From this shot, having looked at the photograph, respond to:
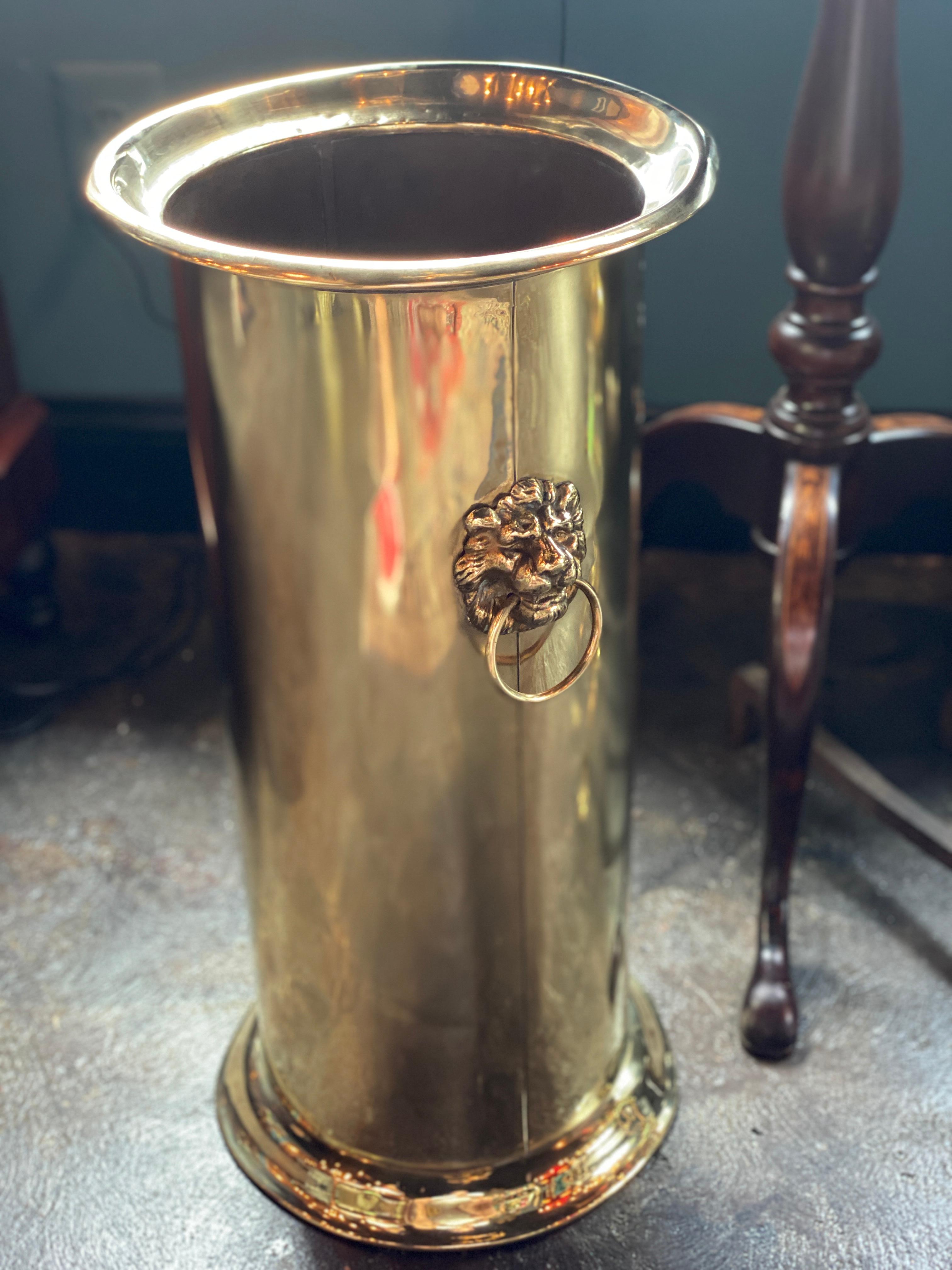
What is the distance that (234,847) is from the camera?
1298 mm

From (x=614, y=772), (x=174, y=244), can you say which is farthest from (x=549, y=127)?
(x=614, y=772)

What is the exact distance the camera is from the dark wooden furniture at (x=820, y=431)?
38.9 inches

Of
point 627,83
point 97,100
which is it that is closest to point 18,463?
point 97,100

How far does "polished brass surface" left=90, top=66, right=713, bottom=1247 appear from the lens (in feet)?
2.37

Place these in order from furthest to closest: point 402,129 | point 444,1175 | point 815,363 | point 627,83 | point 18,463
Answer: point 18,463 → point 627,83 → point 815,363 → point 444,1175 → point 402,129

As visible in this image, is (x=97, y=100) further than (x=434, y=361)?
Yes

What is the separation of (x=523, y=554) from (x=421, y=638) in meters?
0.09

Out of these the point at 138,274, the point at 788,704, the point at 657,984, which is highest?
the point at 138,274

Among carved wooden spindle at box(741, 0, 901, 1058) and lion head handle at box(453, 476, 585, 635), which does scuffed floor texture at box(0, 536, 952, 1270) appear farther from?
lion head handle at box(453, 476, 585, 635)

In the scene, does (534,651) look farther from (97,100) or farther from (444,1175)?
(97,100)

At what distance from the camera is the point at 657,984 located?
115 cm

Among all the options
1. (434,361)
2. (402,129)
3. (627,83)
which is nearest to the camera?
(434,361)

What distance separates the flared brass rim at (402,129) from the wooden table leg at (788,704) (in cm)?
37

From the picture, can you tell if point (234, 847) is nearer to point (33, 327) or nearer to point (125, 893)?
point (125, 893)
